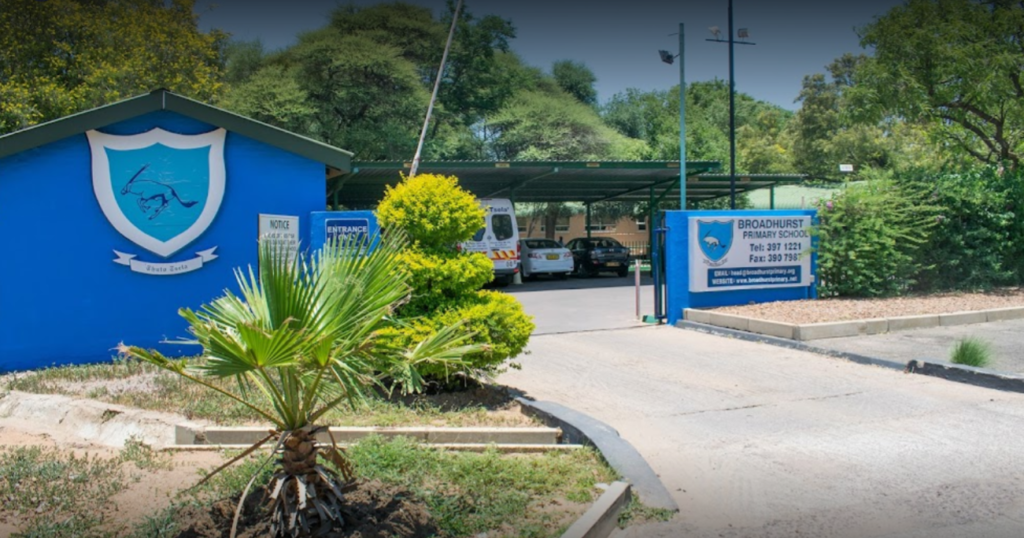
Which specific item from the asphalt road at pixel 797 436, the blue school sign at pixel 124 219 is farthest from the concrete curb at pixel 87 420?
the asphalt road at pixel 797 436

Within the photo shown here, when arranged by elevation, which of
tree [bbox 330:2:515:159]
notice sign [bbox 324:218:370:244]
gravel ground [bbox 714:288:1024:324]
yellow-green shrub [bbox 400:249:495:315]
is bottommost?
gravel ground [bbox 714:288:1024:324]

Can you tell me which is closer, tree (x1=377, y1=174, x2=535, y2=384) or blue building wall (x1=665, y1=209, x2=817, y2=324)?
tree (x1=377, y1=174, x2=535, y2=384)

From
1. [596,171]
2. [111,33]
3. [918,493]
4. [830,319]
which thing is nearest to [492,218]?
[596,171]

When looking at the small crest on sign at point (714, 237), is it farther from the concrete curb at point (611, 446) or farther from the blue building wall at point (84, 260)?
the blue building wall at point (84, 260)

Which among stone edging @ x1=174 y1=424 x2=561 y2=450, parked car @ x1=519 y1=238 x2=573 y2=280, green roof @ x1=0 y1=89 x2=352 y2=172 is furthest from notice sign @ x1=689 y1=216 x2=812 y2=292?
parked car @ x1=519 y1=238 x2=573 y2=280

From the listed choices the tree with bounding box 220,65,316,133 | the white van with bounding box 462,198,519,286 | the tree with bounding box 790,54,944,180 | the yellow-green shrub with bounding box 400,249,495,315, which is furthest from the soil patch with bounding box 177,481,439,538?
the tree with bounding box 790,54,944,180

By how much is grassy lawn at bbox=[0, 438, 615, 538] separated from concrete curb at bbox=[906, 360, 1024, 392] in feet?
17.4

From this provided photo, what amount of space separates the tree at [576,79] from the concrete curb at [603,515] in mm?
47415

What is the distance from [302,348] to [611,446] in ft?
9.80

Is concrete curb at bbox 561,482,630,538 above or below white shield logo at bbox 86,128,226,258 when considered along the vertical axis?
below

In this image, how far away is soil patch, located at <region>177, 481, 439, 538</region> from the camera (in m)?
4.21

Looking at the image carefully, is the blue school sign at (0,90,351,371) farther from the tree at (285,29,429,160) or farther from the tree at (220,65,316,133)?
the tree at (285,29,429,160)

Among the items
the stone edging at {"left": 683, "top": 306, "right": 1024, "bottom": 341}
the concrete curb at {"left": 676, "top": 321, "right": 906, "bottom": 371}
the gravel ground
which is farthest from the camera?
the gravel ground

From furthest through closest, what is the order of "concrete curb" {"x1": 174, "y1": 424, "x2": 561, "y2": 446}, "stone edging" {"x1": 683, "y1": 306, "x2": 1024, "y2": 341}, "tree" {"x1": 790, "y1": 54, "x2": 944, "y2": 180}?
1. "tree" {"x1": 790, "y1": 54, "x2": 944, "y2": 180}
2. "stone edging" {"x1": 683, "y1": 306, "x2": 1024, "y2": 341}
3. "concrete curb" {"x1": 174, "y1": 424, "x2": 561, "y2": 446}
